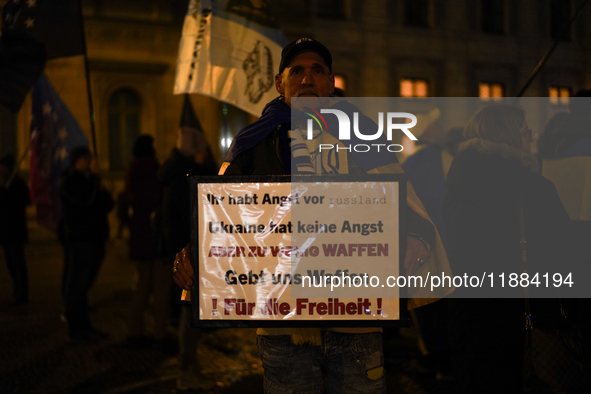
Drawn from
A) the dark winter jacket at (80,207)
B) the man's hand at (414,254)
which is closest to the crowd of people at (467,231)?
the man's hand at (414,254)

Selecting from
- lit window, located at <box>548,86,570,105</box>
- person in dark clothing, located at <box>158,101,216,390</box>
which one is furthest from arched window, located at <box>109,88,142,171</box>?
lit window, located at <box>548,86,570,105</box>

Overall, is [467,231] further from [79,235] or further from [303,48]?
[79,235]

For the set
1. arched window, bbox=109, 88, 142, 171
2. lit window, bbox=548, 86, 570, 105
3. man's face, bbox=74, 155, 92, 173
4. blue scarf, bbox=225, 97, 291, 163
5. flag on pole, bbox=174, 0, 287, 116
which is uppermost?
lit window, bbox=548, 86, 570, 105

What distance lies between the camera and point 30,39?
477 cm

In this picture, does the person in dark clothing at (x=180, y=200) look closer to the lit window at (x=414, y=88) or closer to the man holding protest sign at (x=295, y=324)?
the man holding protest sign at (x=295, y=324)

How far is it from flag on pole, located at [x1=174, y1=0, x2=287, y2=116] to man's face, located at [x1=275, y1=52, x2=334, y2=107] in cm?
251

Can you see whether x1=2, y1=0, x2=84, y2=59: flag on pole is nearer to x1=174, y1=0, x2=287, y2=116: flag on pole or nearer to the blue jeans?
x1=174, y1=0, x2=287, y2=116: flag on pole

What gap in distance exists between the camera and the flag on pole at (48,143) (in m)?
5.49

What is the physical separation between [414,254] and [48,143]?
4811mm

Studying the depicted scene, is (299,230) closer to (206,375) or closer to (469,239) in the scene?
(469,239)

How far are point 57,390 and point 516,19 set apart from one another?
21.0m

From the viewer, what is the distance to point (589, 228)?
8.66ft

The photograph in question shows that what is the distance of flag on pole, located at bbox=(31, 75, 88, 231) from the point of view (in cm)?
549

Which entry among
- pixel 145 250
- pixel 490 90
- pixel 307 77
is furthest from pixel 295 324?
pixel 490 90
